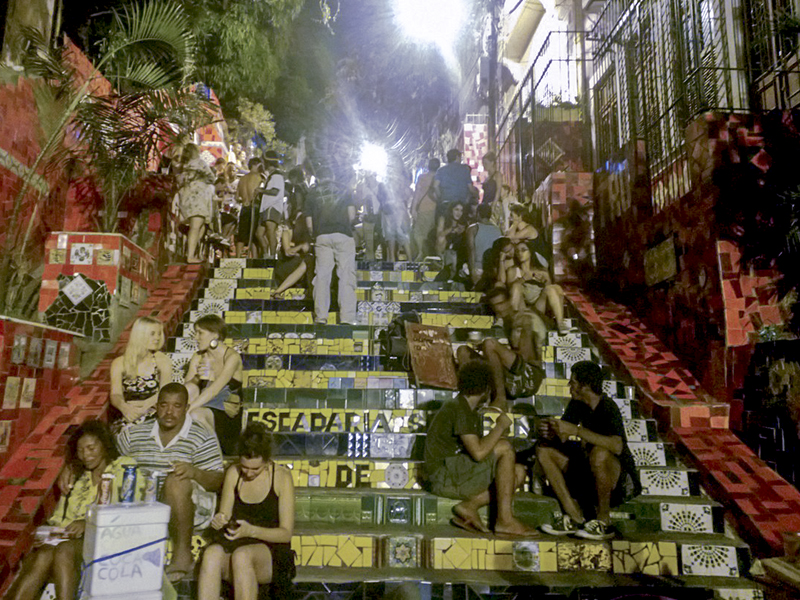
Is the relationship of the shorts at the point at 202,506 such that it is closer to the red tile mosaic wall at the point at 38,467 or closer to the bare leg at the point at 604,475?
the red tile mosaic wall at the point at 38,467

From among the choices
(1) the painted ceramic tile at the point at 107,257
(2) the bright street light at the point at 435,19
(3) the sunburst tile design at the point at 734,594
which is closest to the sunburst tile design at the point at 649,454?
(3) the sunburst tile design at the point at 734,594

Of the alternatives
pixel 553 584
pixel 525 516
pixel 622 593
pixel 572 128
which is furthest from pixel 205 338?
pixel 572 128

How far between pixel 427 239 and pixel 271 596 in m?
7.65

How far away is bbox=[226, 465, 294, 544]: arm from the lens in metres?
3.74

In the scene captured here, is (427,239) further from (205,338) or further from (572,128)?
(205,338)

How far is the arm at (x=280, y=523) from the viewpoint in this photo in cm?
374

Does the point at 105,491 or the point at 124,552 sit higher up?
the point at 105,491

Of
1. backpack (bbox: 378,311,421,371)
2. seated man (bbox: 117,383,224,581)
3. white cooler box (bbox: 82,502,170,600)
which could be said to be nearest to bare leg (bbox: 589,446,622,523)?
backpack (bbox: 378,311,421,371)

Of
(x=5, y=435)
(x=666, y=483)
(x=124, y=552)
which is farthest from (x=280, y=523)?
(x=666, y=483)

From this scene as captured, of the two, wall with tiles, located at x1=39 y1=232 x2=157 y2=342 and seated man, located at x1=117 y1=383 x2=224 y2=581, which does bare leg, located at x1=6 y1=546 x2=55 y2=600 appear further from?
wall with tiles, located at x1=39 y1=232 x2=157 y2=342

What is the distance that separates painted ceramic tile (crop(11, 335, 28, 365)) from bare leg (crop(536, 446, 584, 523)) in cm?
374

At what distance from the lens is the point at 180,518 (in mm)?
4051

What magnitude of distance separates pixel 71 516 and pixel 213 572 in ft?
4.00

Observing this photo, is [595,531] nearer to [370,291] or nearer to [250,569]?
[250,569]
